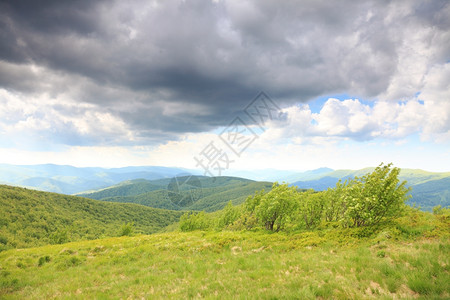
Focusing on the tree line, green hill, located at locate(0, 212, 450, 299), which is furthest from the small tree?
green hill, located at locate(0, 212, 450, 299)

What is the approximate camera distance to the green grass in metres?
7.84

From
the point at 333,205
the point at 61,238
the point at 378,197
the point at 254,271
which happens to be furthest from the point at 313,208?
the point at 61,238

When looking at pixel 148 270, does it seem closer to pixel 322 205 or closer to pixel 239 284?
pixel 239 284

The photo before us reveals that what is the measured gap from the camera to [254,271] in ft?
35.7

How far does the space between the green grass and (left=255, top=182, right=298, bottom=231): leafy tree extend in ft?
23.8

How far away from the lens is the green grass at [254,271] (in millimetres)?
7840

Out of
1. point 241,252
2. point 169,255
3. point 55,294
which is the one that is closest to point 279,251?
point 241,252

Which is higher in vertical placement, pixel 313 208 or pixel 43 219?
pixel 313 208

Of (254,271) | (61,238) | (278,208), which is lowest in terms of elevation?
(61,238)

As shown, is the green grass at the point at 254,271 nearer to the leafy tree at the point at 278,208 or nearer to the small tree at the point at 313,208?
the leafy tree at the point at 278,208

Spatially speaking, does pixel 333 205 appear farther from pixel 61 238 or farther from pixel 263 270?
pixel 61 238

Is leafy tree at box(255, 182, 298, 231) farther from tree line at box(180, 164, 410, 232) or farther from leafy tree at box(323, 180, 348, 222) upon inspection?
leafy tree at box(323, 180, 348, 222)

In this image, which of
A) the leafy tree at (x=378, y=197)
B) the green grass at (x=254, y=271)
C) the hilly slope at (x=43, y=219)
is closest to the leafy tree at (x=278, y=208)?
the green grass at (x=254, y=271)

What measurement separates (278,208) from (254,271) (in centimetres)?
1585
